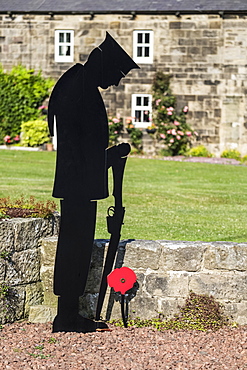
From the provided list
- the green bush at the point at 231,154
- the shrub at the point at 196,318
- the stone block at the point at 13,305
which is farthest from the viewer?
the green bush at the point at 231,154

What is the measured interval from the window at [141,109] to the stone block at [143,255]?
18406mm

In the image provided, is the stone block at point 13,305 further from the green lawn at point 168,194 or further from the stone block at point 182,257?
the green lawn at point 168,194

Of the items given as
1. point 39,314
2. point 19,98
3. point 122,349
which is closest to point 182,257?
point 122,349

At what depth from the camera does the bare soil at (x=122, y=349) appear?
514 cm

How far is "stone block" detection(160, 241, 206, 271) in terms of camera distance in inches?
241

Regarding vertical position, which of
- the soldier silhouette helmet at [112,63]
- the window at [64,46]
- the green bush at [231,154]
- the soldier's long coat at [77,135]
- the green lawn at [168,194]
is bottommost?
the green bush at [231,154]

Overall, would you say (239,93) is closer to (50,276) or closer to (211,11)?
(211,11)

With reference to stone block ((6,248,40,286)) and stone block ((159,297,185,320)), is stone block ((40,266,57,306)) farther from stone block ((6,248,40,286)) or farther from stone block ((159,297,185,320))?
stone block ((159,297,185,320))

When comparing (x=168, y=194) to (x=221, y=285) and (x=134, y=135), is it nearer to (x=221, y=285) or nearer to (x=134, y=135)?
(x=221, y=285)

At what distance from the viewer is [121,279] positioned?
592cm

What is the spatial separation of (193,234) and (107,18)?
1640 centimetres

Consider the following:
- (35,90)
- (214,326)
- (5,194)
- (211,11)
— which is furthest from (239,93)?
(214,326)

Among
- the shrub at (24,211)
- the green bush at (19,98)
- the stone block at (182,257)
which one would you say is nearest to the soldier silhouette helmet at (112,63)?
the shrub at (24,211)

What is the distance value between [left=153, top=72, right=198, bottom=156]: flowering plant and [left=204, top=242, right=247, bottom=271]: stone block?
1752 cm
